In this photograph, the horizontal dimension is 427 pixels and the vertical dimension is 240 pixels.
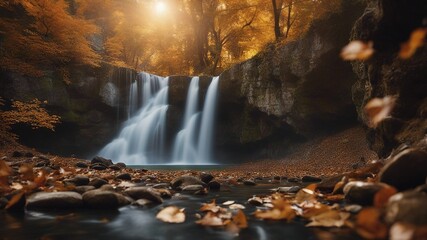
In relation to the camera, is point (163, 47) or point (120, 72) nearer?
point (120, 72)

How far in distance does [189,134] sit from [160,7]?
1486 cm

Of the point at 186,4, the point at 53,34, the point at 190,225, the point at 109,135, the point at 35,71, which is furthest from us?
the point at 186,4

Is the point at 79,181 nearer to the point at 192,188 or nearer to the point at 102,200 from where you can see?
the point at 102,200

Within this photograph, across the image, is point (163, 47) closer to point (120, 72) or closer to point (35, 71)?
point (120, 72)

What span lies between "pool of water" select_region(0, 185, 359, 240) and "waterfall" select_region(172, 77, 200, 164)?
16.8 m

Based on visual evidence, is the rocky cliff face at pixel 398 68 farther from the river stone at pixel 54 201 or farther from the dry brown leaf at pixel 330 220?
the river stone at pixel 54 201

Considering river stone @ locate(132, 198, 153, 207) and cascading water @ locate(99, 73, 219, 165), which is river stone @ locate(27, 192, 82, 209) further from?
cascading water @ locate(99, 73, 219, 165)

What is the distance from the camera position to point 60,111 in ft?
67.4

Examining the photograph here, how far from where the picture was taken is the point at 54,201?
14.5ft

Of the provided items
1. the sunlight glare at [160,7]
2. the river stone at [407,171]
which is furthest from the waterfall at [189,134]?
the river stone at [407,171]

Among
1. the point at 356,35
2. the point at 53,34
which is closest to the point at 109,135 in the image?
the point at 53,34

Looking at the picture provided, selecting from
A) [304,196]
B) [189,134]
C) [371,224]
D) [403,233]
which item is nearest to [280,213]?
[304,196]

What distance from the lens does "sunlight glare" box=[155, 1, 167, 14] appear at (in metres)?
29.5

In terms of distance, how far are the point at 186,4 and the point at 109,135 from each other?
14304 mm
